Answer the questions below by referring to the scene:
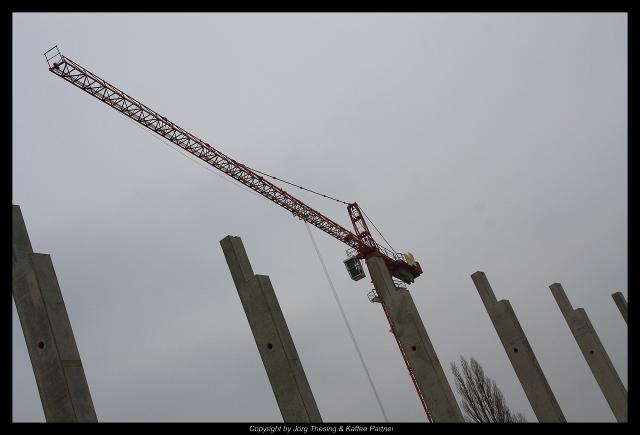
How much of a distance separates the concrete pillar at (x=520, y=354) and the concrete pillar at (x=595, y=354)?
139 inches

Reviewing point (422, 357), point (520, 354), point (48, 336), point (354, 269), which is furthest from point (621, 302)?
point (354, 269)

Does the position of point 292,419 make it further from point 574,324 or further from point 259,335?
point 574,324

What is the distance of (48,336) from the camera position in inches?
Answer: 203

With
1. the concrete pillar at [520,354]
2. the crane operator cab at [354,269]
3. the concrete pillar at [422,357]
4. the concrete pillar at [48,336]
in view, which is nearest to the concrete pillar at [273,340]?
the concrete pillar at [48,336]

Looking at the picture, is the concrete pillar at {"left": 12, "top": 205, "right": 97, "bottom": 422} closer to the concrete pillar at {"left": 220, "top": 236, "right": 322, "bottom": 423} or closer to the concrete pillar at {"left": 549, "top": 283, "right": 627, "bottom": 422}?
the concrete pillar at {"left": 220, "top": 236, "right": 322, "bottom": 423}

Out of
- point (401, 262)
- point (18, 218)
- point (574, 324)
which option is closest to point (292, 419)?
point (18, 218)

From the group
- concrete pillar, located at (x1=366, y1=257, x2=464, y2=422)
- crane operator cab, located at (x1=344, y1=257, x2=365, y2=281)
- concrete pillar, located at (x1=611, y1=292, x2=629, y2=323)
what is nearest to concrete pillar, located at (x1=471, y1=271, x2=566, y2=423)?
concrete pillar, located at (x1=366, y1=257, x2=464, y2=422)

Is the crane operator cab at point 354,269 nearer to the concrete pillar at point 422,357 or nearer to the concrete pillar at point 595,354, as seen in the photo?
the concrete pillar at point 595,354

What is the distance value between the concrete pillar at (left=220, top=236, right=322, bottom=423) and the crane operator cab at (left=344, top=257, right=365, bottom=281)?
94.6 feet

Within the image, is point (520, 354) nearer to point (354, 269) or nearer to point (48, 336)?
point (48, 336)
